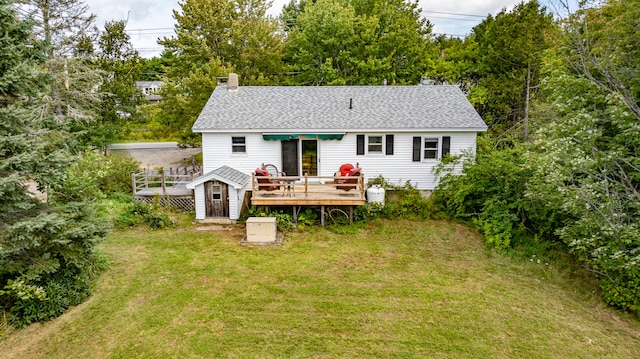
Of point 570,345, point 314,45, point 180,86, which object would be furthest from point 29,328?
point 314,45

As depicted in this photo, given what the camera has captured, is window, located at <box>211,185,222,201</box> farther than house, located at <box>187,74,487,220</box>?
No

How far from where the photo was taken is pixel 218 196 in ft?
45.6

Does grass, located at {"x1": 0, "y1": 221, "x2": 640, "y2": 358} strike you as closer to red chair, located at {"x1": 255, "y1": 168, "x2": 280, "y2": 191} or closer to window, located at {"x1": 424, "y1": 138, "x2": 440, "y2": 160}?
red chair, located at {"x1": 255, "y1": 168, "x2": 280, "y2": 191}

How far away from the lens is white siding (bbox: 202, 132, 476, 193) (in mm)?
15469

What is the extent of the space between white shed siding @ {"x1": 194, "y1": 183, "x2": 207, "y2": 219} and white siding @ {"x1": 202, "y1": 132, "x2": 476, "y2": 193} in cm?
212

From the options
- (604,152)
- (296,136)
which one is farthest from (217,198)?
(604,152)

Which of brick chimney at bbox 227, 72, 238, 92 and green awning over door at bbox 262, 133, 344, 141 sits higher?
brick chimney at bbox 227, 72, 238, 92

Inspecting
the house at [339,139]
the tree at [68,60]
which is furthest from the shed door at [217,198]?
the tree at [68,60]

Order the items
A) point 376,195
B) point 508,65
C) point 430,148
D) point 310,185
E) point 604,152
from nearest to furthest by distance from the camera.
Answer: point 604,152 → point 376,195 → point 310,185 → point 430,148 → point 508,65

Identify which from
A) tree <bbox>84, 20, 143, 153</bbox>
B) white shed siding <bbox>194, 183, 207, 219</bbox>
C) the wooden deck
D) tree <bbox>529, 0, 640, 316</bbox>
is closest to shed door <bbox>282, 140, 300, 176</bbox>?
the wooden deck

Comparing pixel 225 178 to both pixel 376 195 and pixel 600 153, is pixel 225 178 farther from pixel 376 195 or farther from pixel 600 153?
pixel 600 153

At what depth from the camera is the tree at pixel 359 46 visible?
82.5 ft

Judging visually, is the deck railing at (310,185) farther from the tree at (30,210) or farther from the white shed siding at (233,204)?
the tree at (30,210)

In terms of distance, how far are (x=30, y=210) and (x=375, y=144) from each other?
38.0ft
